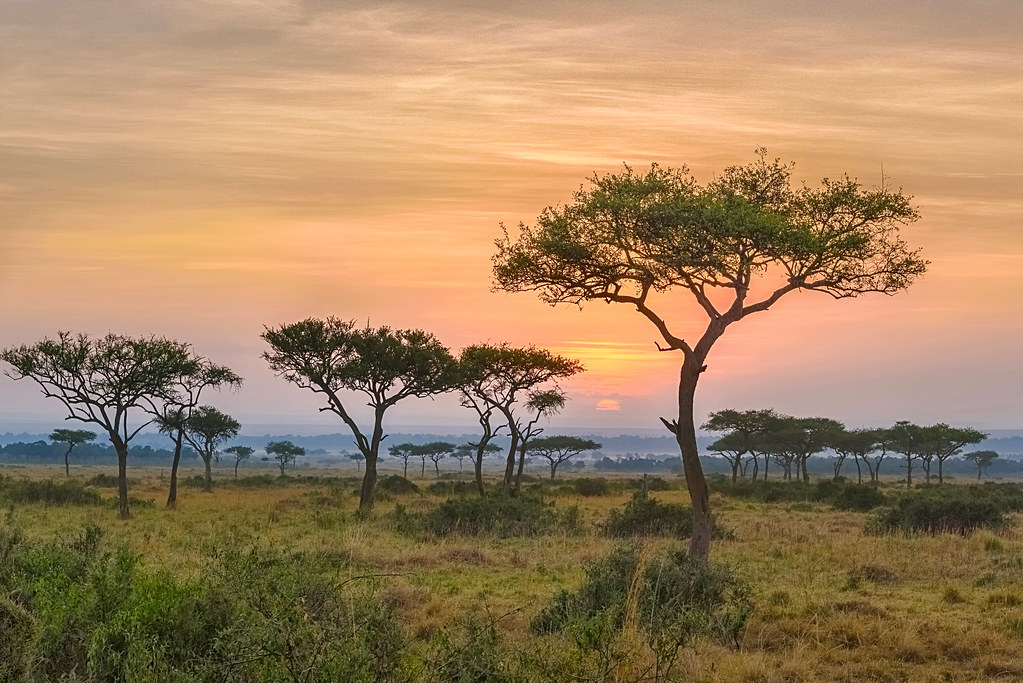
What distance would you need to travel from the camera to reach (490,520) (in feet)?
102

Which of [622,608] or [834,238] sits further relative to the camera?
[834,238]

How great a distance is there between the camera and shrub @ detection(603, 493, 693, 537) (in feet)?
95.9

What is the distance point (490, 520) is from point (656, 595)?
1910 cm

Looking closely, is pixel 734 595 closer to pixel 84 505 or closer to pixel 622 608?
pixel 622 608

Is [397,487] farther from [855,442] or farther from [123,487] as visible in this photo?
[855,442]

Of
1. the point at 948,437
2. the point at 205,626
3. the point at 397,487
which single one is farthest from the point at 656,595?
the point at 948,437

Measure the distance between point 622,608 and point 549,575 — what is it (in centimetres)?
708

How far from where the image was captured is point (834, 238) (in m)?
19.4

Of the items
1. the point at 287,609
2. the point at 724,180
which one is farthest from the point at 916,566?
the point at 287,609

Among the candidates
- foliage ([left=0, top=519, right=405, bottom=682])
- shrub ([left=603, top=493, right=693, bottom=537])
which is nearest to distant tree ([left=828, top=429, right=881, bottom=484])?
shrub ([left=603, top=493, right=693, bottom=537])

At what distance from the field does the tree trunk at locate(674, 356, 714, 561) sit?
3.40 ft

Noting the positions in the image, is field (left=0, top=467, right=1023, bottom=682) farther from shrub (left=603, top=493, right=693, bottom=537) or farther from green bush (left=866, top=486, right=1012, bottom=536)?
shrub (left=603, top=493, right=693, bottom=537)

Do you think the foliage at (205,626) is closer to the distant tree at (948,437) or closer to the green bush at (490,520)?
the green bush at (490,520)

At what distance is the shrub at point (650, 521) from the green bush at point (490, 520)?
5.11 ft
